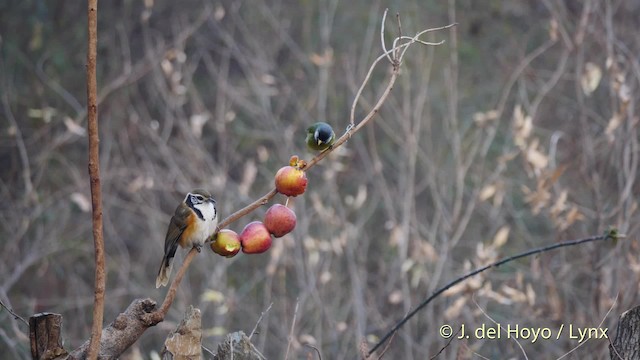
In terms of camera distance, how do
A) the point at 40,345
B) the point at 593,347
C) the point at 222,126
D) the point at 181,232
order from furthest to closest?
the point at 222,126
the point at 593,347
the point at 181,232
the point at 40,345

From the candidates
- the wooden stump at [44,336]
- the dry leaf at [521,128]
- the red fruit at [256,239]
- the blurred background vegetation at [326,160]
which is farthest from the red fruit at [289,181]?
the dry leaf at [521,128]

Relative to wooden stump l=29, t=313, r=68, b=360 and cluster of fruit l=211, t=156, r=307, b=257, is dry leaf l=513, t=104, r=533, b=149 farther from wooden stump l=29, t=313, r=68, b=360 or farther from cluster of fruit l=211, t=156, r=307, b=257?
wooden stump l=29, t=313, r=68, b=360

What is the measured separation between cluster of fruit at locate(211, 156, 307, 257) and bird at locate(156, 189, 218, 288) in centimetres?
7

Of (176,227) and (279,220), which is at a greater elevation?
(176,227)

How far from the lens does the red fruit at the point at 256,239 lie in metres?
1.82

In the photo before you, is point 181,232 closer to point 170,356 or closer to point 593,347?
point 170,356

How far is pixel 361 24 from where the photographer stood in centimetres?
716

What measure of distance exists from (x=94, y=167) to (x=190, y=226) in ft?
1.41

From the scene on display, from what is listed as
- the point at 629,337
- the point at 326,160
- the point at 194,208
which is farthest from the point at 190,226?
the point at 326,160

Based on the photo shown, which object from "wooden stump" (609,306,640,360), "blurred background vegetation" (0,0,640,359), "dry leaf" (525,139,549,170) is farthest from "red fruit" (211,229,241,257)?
"dry leaf" (525,139,549,170)

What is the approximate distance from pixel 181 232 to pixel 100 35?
527 cm

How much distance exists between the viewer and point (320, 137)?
177 centimetres

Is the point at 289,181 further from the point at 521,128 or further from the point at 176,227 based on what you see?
the point at 521,128

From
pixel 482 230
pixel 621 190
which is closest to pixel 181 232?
pixel 621 190
